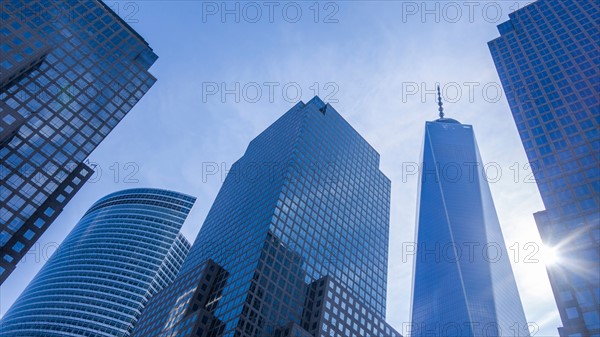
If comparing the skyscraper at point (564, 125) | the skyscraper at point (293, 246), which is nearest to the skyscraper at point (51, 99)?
the skyscraper at point (293, 246)

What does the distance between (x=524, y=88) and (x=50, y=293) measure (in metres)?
193

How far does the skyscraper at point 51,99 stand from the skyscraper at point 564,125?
87902 mm

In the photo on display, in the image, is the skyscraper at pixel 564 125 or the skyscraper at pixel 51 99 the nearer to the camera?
the skyscraper at pixel 564 125

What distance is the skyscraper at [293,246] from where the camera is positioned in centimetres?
10794

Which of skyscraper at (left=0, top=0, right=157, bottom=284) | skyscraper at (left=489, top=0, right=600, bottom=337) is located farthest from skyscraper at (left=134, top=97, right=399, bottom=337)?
skyscraper at (left=489, top=0, right=600, bottom=337)

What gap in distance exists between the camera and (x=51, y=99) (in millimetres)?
94875

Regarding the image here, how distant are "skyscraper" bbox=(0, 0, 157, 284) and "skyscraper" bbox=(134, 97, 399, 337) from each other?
135 ft

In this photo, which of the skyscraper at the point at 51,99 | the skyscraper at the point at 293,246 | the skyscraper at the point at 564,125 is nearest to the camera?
the skyscraper at the point at 564,125

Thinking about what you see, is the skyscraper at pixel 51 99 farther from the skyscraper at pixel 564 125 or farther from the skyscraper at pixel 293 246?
the skyscraper at pixel 564 125

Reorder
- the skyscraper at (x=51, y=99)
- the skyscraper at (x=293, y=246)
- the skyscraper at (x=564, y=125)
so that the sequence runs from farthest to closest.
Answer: the skyscraper at (x=293, y=246) < the skyscraper at (x=51, y=99) < the skyscraper at (x=564, y=125)

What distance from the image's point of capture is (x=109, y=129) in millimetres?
103500

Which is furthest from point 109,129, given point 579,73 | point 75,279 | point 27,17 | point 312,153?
point 75,279

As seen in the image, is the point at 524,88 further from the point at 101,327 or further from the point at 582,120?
the point at 101,327

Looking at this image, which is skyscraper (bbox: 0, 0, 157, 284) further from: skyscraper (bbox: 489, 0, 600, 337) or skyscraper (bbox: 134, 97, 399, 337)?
skyscraper (bbox: 489, 0, 600, 337)
